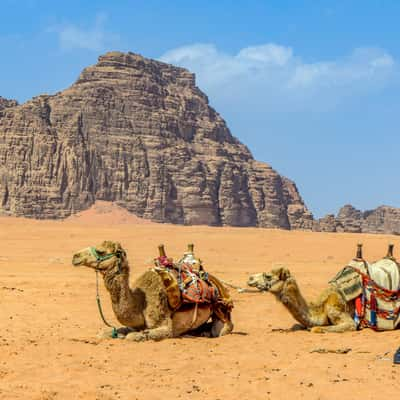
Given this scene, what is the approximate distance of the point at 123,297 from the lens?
945cm

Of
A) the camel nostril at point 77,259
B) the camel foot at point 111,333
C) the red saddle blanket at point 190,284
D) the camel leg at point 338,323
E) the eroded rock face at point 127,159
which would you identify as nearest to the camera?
the camel nostril at point 77,259

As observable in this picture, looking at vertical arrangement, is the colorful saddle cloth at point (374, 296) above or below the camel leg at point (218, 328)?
above

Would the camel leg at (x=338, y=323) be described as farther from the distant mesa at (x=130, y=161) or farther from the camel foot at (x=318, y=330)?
the distant mesa at (x=130, y=161)

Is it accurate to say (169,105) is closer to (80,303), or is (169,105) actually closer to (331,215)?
(331,215)

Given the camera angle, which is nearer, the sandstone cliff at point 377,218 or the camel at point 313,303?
the camel at point 313,303

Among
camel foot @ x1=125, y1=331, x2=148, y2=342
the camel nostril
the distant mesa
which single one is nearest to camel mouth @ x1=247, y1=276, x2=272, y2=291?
camel foot @ x1=125, y1=331, x2=148, y2=342

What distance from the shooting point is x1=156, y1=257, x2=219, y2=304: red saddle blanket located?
1012 cm

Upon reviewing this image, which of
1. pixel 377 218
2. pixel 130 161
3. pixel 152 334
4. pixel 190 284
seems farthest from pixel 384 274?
pixel 377 218

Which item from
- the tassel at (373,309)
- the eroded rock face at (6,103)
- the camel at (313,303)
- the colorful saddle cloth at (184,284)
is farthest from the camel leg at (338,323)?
the eroded rock face at (6,103)

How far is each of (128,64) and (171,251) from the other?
284 feet

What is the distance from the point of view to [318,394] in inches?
271

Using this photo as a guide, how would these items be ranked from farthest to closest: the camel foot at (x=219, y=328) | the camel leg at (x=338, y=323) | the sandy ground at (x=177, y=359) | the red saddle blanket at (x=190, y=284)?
1. the camel foot at (x=219, y=328)
2. the camel leg at (x=338, y=323)
3. the red saddle blanket at (x=190, y=284)
4. the sandy ground at (x=177, y=359)

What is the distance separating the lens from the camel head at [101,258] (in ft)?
30.7

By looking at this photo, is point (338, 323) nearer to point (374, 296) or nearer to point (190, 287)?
point (374, 296)
